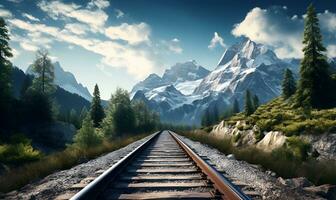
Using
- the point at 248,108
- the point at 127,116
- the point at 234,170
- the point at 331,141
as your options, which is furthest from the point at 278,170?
the point at 248,108

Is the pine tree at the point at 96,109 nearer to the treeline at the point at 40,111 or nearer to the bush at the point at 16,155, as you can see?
the treeline at the point at 40,111

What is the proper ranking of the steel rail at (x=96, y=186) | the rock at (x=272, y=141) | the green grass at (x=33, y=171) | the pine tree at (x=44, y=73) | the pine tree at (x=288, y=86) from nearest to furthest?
the steel rail at (x=96, y=186)
the green grass at (x=33, y=171)
the rock at (x=272, y=141)
the pine tree at (x=44, y=73)
the pine tree at (x=288, y=86)

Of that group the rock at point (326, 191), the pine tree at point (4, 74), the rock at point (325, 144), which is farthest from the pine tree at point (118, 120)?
the rock at point (326, 191)

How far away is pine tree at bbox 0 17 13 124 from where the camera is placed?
3634 cm

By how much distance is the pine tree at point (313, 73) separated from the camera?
35.3 m

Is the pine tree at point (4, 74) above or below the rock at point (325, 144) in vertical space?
above

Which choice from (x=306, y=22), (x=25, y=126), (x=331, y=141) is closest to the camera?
(x=331, y=141)

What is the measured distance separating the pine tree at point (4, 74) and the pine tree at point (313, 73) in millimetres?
33689

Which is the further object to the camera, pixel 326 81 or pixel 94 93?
pixel 94 93

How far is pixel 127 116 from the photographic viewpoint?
181ft

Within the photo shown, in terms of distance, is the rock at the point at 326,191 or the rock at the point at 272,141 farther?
the rock at the point at 272,141

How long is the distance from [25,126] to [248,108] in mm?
40929

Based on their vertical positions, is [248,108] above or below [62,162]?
above

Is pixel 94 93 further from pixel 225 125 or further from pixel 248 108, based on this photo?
pixel 225 125
